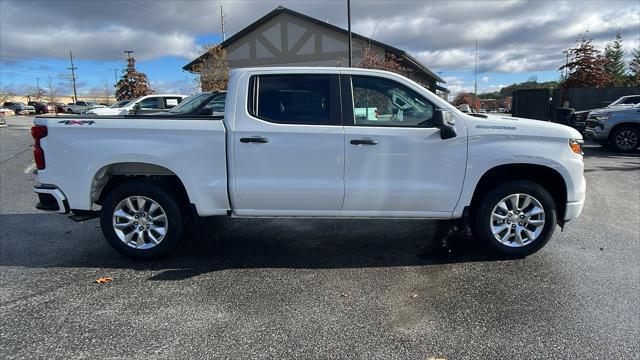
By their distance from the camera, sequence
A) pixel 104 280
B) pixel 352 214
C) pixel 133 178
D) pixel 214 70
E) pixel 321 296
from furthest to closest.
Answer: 1. pixel 214 70
2. pixel 133 178
3. pixel 352 214
4. pixel 104 280
5. pixel 321 296

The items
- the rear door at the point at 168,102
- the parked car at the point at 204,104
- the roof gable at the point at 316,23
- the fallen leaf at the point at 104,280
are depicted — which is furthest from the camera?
the roof gable at the point at 316,23

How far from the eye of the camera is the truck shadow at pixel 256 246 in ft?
15.1

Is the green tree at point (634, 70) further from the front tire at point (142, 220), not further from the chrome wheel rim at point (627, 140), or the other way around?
the front tire at point (142, 220)

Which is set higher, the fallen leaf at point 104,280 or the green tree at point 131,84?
the green tree at point 131,84

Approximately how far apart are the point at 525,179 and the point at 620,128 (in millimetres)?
11343

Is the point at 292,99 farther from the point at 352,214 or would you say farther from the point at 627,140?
the point at 627,140

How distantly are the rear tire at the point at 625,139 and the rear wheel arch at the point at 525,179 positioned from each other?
36.1 feet

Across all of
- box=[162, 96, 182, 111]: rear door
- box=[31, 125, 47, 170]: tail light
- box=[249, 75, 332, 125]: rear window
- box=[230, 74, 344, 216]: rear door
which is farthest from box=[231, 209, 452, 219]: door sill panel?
box=[162, 96, 182, 111]: rear door

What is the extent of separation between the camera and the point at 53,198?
4.55m

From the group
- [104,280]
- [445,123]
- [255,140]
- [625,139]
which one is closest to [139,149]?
[255,140]

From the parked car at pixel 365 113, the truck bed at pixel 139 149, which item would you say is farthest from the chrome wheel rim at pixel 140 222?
the parked car at pixel 365 113

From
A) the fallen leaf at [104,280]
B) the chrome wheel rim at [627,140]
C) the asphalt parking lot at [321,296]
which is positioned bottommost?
the asphalt parking lot at [321,296]

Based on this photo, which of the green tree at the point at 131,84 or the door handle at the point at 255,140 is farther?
the green tree at the point at 131,84

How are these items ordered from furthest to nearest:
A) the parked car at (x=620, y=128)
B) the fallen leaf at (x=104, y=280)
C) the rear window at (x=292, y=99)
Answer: the parked car at (x=620, y=128), the rear window at (x=292, y=99), the fallen leaf at (x=104, y=280)
